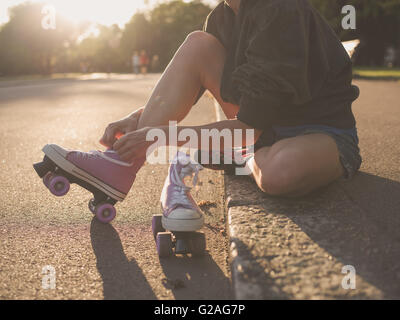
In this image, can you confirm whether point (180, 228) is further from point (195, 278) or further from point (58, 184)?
point (58, 184)

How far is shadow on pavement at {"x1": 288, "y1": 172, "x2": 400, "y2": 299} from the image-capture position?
4.73ft

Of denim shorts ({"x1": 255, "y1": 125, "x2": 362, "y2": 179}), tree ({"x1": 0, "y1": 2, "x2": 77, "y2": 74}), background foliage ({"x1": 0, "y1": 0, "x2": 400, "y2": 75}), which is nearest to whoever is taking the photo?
denim shorts ({"x1": 255, "y1": 125, "x2": 362, "y2": 179})

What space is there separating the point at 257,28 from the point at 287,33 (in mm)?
165

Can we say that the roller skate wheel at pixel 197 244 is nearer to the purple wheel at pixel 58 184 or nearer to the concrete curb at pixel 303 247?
the concrete curb at pixel 303 247

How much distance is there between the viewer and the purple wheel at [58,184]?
7.20 feet

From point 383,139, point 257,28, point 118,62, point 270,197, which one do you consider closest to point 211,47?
point 257,28

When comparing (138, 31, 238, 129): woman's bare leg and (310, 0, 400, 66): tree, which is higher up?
(310, 0, 400, 66): tree

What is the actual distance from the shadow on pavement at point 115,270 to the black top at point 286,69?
78 cm

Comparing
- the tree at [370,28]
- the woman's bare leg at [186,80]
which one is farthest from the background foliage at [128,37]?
the woman's bare leg at [186,80]

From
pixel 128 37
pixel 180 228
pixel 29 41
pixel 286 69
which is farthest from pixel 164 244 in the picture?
pixel 128 37

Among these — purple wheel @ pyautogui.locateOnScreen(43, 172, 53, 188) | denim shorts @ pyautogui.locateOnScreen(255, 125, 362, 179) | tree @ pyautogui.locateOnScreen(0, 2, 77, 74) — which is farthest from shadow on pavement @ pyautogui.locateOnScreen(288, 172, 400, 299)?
tree @ pyautogui.locateOnScreen(0, 2, 77, 74)

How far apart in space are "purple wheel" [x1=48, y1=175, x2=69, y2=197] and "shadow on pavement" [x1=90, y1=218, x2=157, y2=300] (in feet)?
0.76

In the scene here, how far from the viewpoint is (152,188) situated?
119 inches

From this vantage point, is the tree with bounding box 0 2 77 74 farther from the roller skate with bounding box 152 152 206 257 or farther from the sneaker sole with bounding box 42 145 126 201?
the roller skate with bounding box 152 152 206 257
